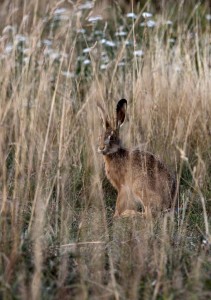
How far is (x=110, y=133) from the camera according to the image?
549 cm

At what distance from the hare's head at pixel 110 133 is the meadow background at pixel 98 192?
17cm

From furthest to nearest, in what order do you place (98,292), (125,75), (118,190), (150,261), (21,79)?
(125,75) → (21,79) → (118,190) → (150,261) → (98,292)

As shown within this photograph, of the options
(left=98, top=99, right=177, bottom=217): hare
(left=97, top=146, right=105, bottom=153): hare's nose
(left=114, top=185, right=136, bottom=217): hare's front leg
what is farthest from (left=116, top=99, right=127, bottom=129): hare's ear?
(left=114, top=185, right=136, bottom=217): hare's front leg

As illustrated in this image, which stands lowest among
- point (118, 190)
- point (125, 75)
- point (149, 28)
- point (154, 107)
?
→ point (118, 190)

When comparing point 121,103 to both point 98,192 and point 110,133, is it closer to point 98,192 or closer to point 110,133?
point 110,133

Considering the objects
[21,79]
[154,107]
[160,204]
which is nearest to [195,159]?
[154,107]

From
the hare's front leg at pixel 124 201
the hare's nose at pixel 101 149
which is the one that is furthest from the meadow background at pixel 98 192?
the hare's nose at pixel 101 149

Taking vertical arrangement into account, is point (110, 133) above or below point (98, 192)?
above

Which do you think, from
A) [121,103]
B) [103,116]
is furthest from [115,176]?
[121,103]

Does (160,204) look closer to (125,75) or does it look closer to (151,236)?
(151,236)

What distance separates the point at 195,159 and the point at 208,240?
6.91 feet

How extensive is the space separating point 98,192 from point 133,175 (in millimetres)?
348

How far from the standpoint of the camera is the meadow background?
3.48 meters

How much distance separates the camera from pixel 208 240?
4004 mm
